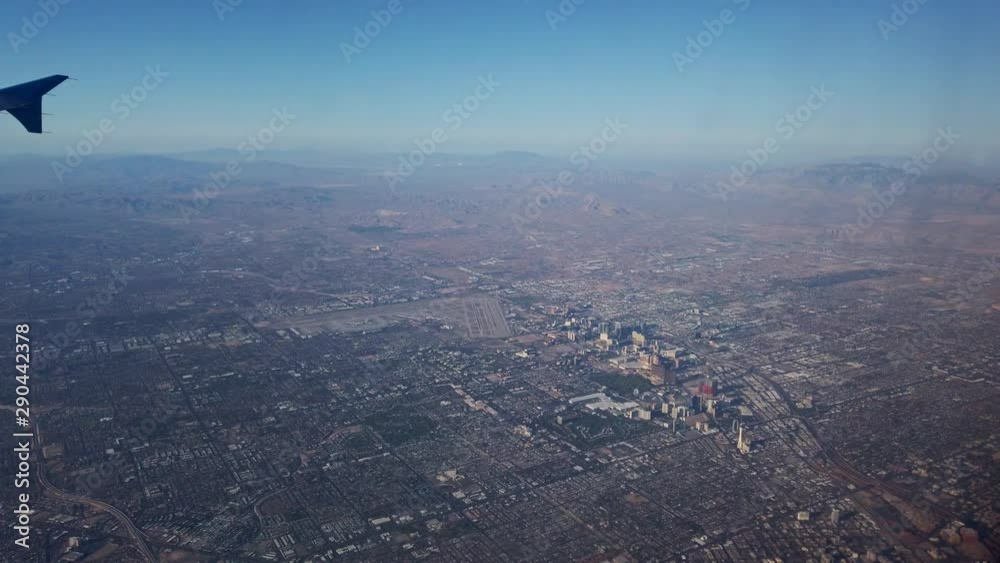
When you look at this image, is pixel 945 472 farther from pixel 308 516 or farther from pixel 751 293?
pixel 751 293

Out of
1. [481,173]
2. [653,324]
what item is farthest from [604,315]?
[481,173]

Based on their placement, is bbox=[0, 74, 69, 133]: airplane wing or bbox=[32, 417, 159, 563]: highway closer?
bbox=[0, 74, 69, 133]: airplane wing

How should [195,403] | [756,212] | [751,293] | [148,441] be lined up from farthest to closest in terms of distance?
[756,212], [751,293], [195,403], [148,441]

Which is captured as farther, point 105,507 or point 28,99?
point 105,507

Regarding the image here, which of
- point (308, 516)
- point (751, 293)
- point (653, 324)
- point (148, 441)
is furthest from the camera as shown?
point (751, 293)

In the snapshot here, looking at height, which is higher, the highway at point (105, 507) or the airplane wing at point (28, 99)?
the airplane wing at point (28, 99)

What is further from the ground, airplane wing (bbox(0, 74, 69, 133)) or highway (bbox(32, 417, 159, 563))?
airplane wing (bbox(0, 74, 69, 133))

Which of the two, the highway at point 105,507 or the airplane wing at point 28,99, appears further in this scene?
the highway at point 105,507

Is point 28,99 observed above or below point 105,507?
above
